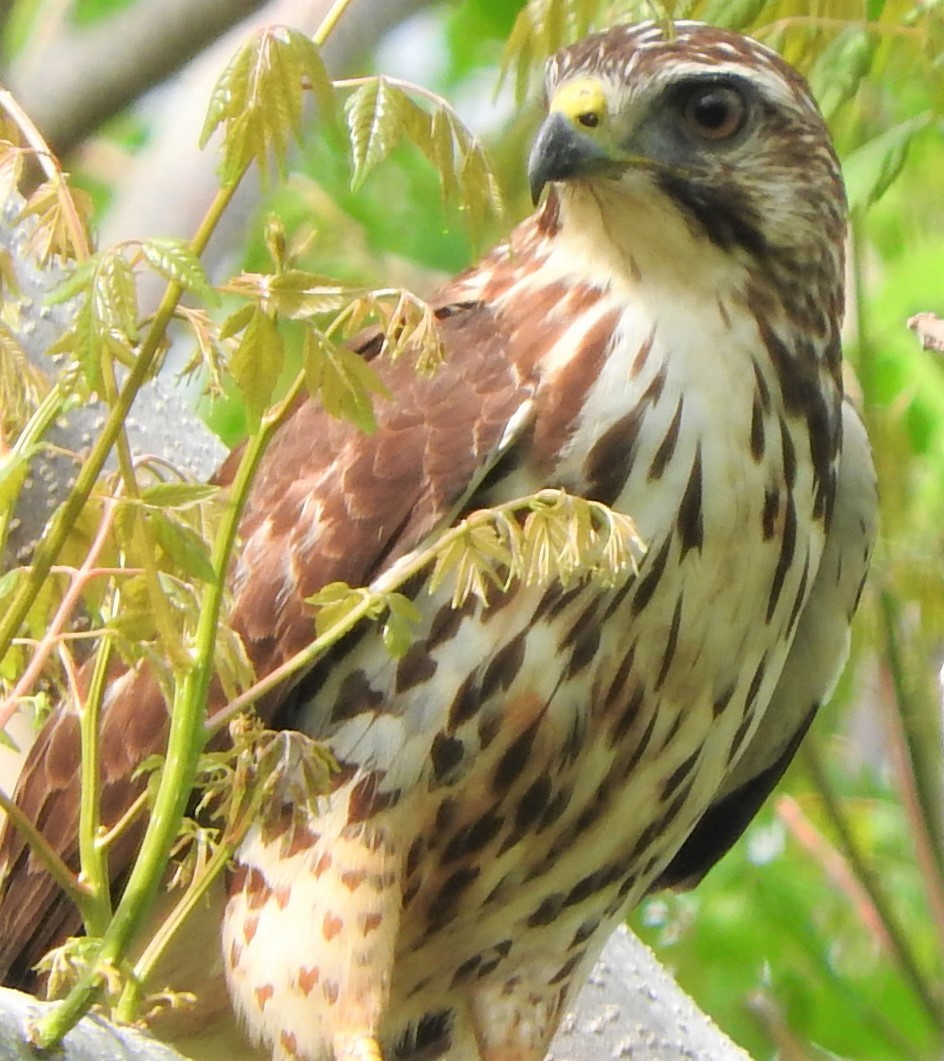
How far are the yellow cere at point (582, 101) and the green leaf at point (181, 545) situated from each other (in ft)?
2.57

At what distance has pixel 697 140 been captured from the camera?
78.0 inches

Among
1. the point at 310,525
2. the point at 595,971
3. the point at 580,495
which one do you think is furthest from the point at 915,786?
the point at 310,525

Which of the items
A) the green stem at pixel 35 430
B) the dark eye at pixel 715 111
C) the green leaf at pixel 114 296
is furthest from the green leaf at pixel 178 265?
the dark eye at pixel 715 111

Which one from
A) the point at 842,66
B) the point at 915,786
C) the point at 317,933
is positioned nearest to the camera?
the point at 317,933

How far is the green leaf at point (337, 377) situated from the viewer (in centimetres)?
125

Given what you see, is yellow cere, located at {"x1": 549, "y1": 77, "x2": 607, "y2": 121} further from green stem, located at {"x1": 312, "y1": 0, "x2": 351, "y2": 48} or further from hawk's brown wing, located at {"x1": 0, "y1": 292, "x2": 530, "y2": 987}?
green stem, located at {"x1": 312, "y1": 0, "x2": 351, "y2": 48}

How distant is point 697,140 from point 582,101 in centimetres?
17

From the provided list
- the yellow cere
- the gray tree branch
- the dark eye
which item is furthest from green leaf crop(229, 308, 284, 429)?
the gray tree branch

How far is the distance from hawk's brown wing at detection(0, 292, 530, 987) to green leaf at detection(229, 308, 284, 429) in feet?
1.94

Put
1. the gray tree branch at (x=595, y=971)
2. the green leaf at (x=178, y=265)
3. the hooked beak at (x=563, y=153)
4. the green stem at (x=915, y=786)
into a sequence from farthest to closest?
the green stem at (x=915, y=786), the gray tree branch at (x=595, y=971), the hooked beak at (x=563, y=153), the green leaf at (x=178, y=265)

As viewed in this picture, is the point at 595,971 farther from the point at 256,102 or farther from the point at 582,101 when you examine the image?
the point at 256,102

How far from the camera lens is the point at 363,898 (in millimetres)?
1942

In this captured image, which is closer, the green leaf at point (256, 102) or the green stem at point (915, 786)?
the green leaf at point (256, 102)

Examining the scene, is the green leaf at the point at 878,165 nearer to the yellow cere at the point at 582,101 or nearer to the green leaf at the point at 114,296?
the yellow cere at the point at 582,101
